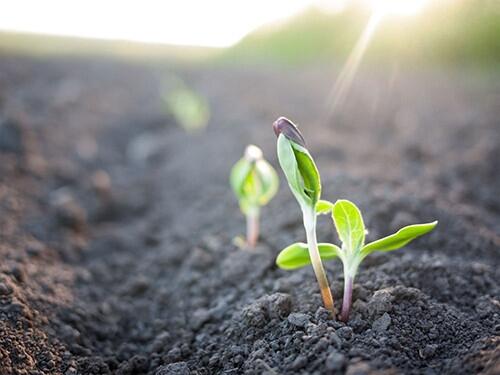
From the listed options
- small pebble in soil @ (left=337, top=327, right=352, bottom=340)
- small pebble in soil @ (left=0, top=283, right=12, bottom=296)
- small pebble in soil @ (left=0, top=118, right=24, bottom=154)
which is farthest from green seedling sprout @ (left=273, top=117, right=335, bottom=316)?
small pebble in soil @ (left=0, top=118, right=24, bottom=154)

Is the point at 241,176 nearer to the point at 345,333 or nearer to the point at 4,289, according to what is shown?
the point at 345,333

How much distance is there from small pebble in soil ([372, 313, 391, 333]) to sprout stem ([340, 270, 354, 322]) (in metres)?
0.10

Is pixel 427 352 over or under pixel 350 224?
under

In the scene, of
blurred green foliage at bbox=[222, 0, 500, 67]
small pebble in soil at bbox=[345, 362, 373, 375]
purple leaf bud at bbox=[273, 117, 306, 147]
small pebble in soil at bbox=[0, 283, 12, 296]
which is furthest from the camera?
blurred green foliage at bbox=[222, 0, 500, 67]

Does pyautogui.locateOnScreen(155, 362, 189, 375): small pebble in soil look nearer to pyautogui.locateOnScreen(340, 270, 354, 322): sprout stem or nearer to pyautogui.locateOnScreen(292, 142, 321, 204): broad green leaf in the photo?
pyautogui.locateOnScreen(340, 270, 354, 322): sprout stem

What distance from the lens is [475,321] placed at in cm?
174

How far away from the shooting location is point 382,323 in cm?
163

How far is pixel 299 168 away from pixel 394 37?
7.37 metres

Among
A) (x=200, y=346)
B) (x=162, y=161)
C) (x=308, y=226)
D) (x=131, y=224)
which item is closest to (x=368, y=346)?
(x=308, y=226)

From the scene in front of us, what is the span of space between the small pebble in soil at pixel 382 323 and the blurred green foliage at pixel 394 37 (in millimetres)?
4749

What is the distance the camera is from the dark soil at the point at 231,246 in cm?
169

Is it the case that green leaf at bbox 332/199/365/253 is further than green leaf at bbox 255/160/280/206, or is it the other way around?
green leaf at bbox 255/160/280/206

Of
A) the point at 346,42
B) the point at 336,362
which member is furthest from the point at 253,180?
the point at 346,42

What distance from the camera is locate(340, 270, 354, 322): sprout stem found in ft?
5.54
